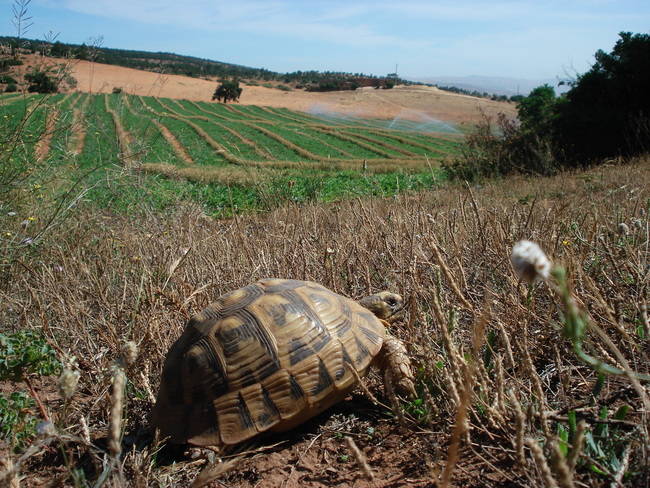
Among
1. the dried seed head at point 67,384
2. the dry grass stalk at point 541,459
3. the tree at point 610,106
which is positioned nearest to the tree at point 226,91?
the tree at point 610,106

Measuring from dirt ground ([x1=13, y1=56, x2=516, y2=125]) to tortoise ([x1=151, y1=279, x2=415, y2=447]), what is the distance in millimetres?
72113

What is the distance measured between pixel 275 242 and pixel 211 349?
259 centimetres

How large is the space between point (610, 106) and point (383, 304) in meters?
21.1

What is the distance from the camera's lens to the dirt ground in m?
78.6

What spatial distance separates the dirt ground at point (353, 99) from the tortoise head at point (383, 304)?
235 feet

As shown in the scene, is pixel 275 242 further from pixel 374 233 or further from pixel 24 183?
pixel 24 183

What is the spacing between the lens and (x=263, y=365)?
2.71 meters

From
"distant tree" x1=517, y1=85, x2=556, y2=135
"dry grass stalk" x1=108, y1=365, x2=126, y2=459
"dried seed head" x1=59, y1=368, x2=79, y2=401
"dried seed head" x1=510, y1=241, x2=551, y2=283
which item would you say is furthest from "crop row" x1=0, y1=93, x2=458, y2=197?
"dried seed head" x1=510, y1=241, x2=551, y2=283

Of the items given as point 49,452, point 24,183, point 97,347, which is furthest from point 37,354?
point 24,183

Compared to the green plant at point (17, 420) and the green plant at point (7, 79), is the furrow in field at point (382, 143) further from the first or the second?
the green plant at point (17, 420)

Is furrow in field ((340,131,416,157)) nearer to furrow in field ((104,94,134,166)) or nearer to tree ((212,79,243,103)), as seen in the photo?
furrow in field ((104,94,134,166))

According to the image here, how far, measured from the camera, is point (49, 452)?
2.82 meters

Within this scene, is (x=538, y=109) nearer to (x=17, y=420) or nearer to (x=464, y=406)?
(x=17, y=420)

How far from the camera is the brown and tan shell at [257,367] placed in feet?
8.75
